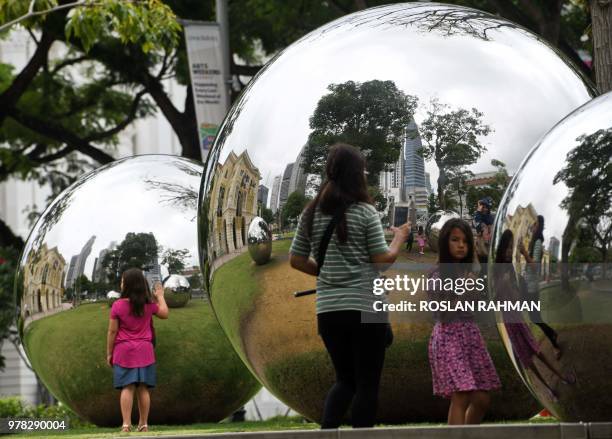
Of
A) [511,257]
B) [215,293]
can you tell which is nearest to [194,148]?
[215,293]

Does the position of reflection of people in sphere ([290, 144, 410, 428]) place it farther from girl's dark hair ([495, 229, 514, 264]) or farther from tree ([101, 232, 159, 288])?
tree ([101, 232, 159, 288])

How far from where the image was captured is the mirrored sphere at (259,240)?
24.0 ft

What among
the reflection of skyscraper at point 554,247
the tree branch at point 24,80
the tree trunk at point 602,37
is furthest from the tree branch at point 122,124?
the reflection of skyscraper at point 554,247

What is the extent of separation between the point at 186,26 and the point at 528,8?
4673 millimetres

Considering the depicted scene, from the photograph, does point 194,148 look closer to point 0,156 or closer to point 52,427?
point 0,156

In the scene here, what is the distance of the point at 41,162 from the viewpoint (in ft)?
85.5

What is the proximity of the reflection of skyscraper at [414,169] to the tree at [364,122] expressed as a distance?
0.04 metres

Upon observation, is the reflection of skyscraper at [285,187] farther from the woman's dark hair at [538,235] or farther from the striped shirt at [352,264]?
the woman's dark hair at [538,235]

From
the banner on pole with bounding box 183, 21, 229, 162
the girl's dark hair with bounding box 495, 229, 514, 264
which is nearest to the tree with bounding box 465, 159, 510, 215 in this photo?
the girl's dark hair with bounding box 495, 229, 514, 264

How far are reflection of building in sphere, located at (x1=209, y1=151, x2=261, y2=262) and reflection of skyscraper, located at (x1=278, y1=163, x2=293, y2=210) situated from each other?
8.8 inches

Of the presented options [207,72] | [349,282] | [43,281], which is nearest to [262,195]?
[349,282]

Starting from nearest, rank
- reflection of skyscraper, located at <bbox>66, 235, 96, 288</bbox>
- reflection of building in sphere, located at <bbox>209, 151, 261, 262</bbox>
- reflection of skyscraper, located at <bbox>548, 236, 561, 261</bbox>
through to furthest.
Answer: reflection of skyscraper, located at <bbox>548, 236, 561, 261</bbox>, reflection of building in sphere, located at <bbox>209, 151, 261, 262</bbox>, reflection of skyscraper, located at <bbox>66, 235, 96, 288</bbox>

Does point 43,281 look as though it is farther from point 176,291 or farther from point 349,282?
point 349,282

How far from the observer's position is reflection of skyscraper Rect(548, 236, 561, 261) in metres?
6.14
